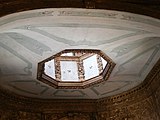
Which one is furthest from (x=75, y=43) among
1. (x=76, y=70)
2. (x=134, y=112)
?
(x=134, y=112)

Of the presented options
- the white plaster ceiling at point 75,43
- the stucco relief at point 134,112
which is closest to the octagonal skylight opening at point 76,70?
the white plaster ceiling at point 75,43

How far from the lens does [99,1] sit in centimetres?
482

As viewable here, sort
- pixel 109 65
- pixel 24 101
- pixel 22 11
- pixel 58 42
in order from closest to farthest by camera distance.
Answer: pixel 22 11
pixel 58 42
pixel 109 65
pixel 24 101

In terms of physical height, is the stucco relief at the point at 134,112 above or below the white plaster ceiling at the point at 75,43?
below

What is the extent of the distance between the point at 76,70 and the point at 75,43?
329cm

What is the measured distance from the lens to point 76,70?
1026 centimetres

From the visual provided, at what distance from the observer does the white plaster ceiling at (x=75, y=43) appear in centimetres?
530

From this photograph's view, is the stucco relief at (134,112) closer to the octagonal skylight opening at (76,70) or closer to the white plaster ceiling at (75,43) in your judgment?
the white plaster ceiling at (75,43)

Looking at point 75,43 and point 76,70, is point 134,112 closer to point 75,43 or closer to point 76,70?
point 76,70

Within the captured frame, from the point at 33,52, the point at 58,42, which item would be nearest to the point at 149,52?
the point at 58,42

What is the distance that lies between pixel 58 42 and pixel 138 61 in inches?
102

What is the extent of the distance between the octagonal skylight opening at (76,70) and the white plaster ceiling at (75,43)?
0.78ft

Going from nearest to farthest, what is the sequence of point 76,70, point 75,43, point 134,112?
point 75,43 < point 134,112 < point 76,70

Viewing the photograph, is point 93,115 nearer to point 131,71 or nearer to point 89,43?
point 131,71
